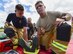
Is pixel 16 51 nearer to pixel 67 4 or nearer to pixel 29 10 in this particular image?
pixel 29 10

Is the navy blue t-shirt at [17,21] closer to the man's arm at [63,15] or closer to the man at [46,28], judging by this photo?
the man at [46,28]

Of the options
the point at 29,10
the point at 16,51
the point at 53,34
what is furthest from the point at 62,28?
the point at 29,10

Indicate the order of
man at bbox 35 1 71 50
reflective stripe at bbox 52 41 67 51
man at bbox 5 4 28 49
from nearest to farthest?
1. reflective stripe at bbox 52 41 67 51
2. man at bbox 35 1 71 50
3. man at bbox 5 4 28 49

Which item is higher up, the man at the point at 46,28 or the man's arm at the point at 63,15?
the man's arm at the point at 63,15

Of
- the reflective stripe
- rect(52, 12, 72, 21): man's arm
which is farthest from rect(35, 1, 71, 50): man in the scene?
the reflective stripe

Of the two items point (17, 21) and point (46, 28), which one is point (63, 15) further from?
point (17, 21)

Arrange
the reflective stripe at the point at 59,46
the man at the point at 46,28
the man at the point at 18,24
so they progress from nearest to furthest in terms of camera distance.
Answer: the reflective stripe at the point at 59,46, the man at the point at 46,28, the man at the point at 18,24

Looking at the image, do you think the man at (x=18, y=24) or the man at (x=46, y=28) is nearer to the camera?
the man at (x=46, y=28)

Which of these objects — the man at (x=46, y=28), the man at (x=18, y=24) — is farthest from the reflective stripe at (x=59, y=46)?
the man at (x=18, y=24)

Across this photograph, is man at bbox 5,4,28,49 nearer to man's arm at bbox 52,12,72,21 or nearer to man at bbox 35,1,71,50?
man at bbox 35,1,71,50

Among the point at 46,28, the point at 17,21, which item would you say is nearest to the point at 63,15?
the point at 46,28

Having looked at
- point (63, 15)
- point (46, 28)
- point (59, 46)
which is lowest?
point (59, 46)

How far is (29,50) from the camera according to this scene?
71.0 inches

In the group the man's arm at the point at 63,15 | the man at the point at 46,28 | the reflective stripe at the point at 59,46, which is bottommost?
the reflective stripe at the point at 59,46
